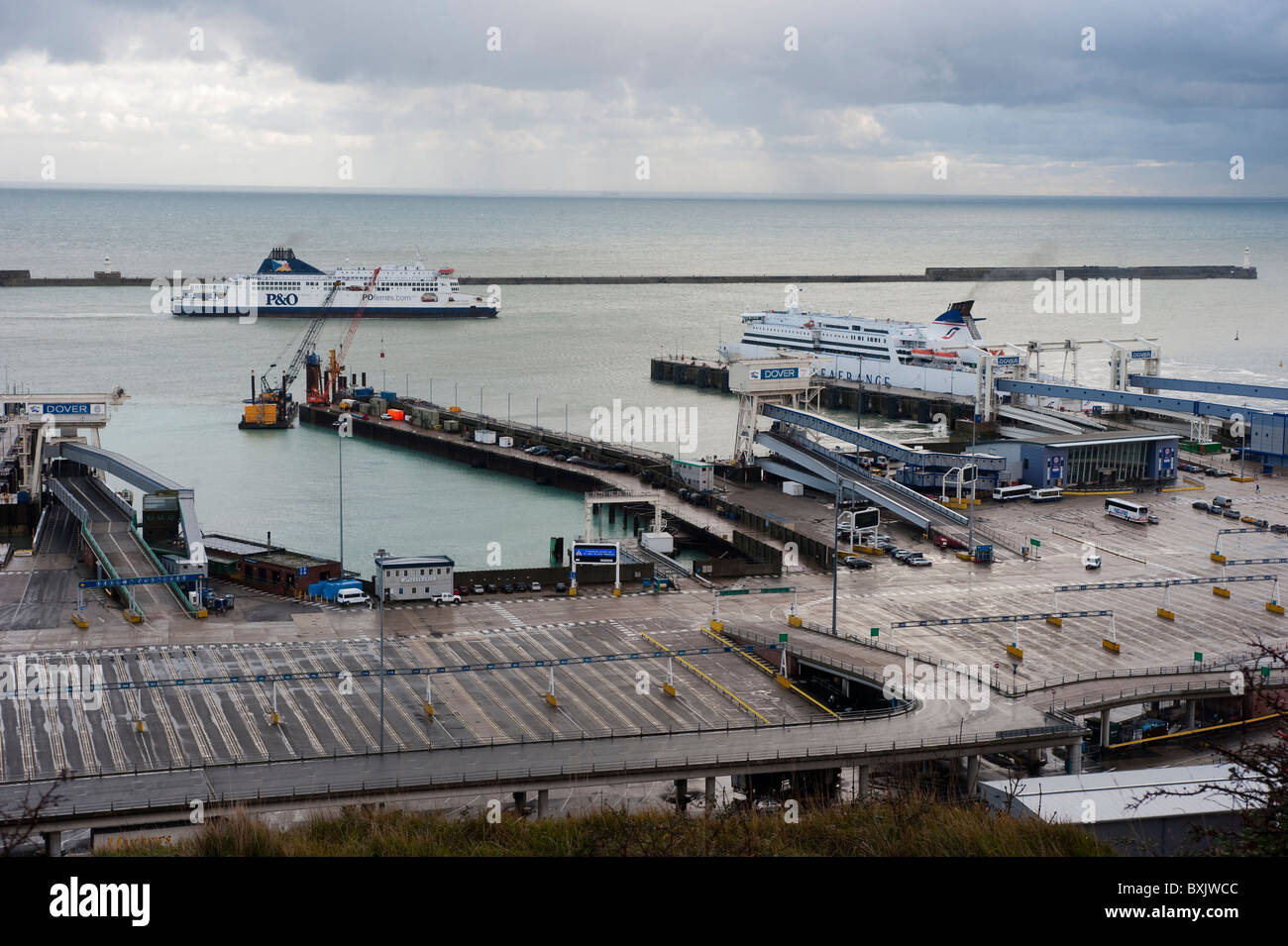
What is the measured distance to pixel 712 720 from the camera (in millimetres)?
20219

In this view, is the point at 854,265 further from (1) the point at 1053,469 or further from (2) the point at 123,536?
(2) the point at 123,536

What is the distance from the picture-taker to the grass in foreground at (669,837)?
1170 cm

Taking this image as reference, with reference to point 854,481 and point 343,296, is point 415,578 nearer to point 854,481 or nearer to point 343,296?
point 854,481

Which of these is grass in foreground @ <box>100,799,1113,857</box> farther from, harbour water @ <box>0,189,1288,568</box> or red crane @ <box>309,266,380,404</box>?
red crane @ <box>309,266,380,404</box>

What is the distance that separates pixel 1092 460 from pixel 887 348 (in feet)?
80.6

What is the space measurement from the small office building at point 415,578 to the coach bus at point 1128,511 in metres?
17.8

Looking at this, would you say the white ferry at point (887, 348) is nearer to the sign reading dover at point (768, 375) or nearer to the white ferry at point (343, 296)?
the sign reading dover at point (768, 375)

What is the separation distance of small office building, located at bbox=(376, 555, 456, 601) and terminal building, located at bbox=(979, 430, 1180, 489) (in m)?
18.0

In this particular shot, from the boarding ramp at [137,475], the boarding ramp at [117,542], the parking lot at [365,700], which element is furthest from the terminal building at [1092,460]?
the boarding ramp at [117,542]

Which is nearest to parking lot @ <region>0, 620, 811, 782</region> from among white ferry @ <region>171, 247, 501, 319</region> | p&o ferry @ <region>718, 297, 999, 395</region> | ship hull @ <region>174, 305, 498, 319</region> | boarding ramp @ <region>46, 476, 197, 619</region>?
boarding ramp @ <region>46, 476, 197, 619</region>

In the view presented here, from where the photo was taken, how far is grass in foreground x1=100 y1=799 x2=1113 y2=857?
38.4 feet

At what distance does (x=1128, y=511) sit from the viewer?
35.6m

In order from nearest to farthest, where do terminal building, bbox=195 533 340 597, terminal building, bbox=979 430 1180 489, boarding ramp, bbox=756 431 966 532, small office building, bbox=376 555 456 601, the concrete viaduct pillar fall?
the concrete viaduct pillar, small office building, bbox=376 555 456 601, terminal building, bbox=195 533 340 597, boarding ramp, bbox=756 431 966 532, terminal building, bbox=979 430 1180 489

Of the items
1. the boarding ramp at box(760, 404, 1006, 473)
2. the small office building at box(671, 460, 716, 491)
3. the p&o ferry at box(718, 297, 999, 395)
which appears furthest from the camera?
the p&o ferry at box(718, 297, 999, 395)
